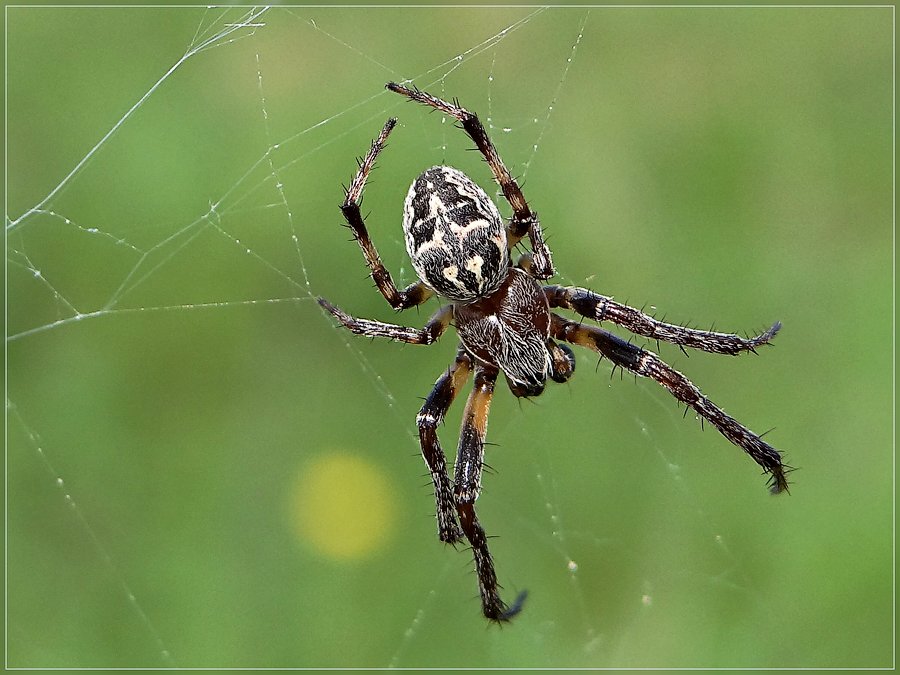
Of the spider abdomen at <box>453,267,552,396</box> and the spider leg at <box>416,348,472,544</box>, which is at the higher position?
the spider abdomen at <box>453,267,552,396</box>

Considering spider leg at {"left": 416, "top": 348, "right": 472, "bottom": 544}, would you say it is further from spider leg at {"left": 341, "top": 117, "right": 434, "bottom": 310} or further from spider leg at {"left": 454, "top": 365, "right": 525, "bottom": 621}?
spider leg at {"left": 341, "top": 117, "right": 434, "bottom": 310}

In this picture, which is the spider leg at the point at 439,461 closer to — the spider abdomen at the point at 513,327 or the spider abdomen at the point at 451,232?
the spider abdomen at the point at 513,327

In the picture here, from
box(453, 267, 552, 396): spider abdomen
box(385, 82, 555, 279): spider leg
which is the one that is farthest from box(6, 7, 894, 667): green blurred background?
box(385, 82, 555, 279): spider leg

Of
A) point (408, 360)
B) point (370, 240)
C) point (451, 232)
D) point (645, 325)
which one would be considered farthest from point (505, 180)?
point (408, 360)

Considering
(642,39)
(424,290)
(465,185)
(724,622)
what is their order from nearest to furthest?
(465,185)
(424,290)
(724,622)
(642,39)

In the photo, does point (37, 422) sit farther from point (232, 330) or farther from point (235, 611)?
point (235, 611)

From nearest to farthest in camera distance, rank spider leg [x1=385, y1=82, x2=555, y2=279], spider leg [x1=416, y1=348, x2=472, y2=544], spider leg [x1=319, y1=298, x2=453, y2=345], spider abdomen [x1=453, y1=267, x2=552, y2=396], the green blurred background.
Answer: spider leg [x1=385, y1=82, x2=555, y2=279] < spider leg [x1=319, y1=298, x2=453, y2=345] < spider leg [x1=416, y1=348, x2=472, y2=544] < spider abdomen [x1=453, y1=267, x2=552, y2=396] < the green blurred background

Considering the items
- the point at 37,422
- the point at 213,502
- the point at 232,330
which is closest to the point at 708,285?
the point at 232,330
